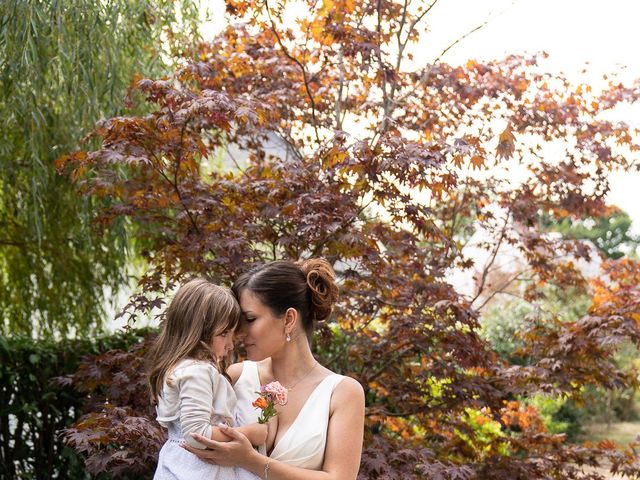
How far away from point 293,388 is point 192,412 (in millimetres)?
374

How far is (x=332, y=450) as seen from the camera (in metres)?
2.86

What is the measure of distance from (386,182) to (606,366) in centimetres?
180

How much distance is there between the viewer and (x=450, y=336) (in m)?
5.24

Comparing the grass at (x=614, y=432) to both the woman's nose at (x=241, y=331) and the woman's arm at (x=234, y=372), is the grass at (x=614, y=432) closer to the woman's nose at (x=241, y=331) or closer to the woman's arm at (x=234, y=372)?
the woman's arm at (x=234, y=372)

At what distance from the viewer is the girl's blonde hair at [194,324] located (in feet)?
9.55

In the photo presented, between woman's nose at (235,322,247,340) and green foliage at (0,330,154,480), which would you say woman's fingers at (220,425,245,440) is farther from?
green foliage at (0,330,154,480)

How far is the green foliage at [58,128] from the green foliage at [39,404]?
75 centimetres

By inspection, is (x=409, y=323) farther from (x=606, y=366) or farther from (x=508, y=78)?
(x=508, y=78)

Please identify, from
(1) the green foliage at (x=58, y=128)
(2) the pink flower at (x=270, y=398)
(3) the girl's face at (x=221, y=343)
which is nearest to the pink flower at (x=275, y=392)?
(2) the pink flower at (x=270, y=398)

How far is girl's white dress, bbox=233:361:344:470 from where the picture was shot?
9.42 feet

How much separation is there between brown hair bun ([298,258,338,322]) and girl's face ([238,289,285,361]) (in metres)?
0.14

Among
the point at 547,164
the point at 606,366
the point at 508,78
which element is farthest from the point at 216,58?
the point at 606,366

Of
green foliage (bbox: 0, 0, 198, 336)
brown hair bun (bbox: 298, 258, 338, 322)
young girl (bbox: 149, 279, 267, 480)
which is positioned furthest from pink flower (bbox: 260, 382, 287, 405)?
green foliage (bbox: 0, 0, 198, 336)

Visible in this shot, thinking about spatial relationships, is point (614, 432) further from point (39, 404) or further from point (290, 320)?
point (290, 320)
